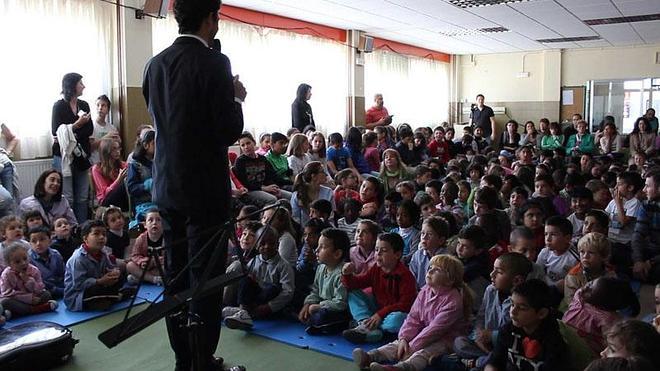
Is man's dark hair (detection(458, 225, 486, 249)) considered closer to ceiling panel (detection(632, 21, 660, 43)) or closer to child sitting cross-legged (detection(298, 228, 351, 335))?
child sitting cross-legged (detection(298, 228, 351, 335))

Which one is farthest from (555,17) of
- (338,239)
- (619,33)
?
(338,239)

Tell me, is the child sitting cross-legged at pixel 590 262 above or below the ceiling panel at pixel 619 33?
below

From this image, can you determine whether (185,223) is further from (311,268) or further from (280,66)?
(280,66)

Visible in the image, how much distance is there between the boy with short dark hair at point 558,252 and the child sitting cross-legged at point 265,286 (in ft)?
5.09

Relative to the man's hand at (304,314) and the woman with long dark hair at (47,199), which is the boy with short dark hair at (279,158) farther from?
the man's hand at (304,314)

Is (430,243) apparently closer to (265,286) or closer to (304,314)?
(304,314)

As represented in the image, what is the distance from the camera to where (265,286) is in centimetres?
359

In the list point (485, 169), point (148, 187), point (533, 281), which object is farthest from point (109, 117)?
point (533, 281)

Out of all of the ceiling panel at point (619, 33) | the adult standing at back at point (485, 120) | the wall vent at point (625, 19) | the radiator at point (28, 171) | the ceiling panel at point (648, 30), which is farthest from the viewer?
the adult standing at back at point (485, 120)

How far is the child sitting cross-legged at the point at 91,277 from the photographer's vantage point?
3.73m

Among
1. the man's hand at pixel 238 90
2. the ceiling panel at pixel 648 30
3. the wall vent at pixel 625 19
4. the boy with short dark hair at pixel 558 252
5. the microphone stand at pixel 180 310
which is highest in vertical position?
the ceiling panel at pixel 648 30

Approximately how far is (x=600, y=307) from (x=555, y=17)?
697 cm

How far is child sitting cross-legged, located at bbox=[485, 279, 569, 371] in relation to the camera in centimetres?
226

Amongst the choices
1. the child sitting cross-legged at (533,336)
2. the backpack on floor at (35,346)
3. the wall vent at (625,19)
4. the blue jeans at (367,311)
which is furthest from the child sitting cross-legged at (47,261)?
the wall vent at (625,19)
